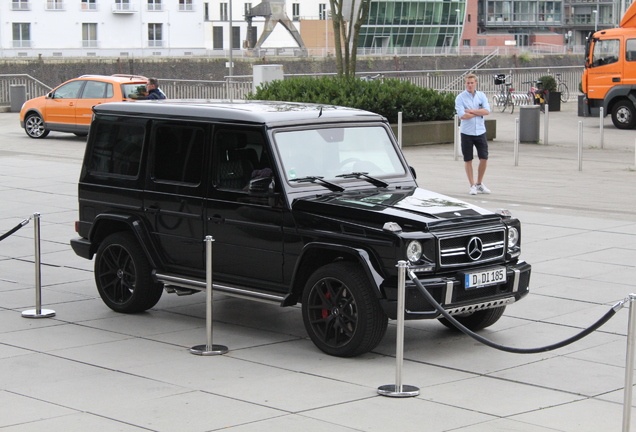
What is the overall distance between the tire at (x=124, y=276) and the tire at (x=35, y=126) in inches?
769

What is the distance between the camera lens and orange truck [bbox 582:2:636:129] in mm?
31891

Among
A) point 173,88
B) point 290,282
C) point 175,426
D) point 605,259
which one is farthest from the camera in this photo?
point 173,88

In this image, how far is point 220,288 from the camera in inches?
335

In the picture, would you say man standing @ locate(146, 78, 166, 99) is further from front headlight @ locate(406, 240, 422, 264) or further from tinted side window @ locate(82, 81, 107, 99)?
front headlight @ locate(406, 240, 422, 264)

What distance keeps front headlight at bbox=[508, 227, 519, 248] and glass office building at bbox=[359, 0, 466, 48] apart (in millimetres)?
113934

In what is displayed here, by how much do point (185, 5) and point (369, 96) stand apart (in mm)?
88593

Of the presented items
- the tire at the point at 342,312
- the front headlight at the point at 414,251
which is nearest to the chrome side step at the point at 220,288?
the tire at the point at 342,312

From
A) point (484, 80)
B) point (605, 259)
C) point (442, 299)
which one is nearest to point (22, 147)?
point (605, 259)

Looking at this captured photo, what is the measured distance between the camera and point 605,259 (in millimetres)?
Result: 11484

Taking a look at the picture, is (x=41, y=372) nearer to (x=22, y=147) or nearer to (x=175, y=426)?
(x=175, y=426)

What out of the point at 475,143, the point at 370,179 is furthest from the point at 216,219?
the point at 475,143

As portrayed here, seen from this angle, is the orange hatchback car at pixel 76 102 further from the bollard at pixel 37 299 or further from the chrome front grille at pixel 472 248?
the chrome front grille at pixel 472 248

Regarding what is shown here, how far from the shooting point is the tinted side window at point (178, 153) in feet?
29.0

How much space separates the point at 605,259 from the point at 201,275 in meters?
4.94
